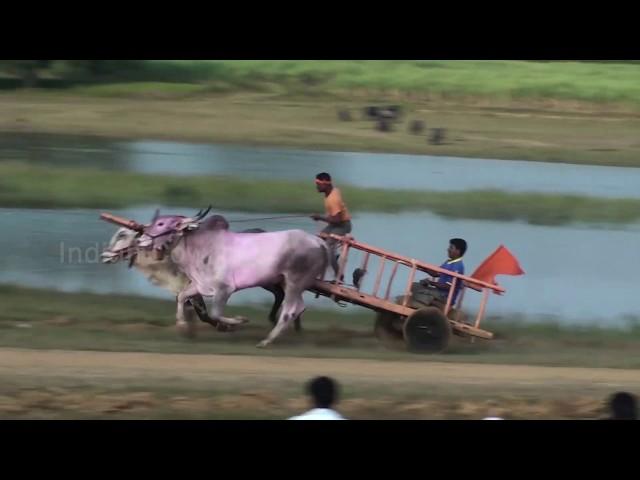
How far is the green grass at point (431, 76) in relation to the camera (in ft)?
50.3

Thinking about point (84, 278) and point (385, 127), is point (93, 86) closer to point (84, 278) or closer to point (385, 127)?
point (84, 278)

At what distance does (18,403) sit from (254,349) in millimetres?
2940

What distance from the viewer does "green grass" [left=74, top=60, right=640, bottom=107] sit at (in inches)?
604

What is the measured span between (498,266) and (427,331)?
1099 mm

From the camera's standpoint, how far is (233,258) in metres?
13.8

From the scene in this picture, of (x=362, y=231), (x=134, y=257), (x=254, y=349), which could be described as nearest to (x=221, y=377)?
(x=254, y=349)

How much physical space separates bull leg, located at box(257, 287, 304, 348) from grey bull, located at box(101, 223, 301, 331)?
0.34 metres

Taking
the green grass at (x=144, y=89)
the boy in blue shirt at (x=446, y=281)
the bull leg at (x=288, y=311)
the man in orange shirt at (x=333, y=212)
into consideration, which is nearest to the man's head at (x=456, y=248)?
the boy in blue shirt at (x=446, y=281)

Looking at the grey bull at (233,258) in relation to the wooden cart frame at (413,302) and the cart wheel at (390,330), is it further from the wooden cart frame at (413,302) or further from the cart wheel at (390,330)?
the cart wheel at (390,330)

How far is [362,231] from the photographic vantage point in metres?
15.7

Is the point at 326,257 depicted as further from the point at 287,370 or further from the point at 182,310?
the point at 182,310

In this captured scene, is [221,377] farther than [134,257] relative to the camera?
No

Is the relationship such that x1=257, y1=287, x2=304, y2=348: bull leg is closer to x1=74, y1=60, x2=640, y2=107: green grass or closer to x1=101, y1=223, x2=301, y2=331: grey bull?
x1=101, y1=223, x2=301, y2=331: grey bull

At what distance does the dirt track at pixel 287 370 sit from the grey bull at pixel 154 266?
2.51 feet
